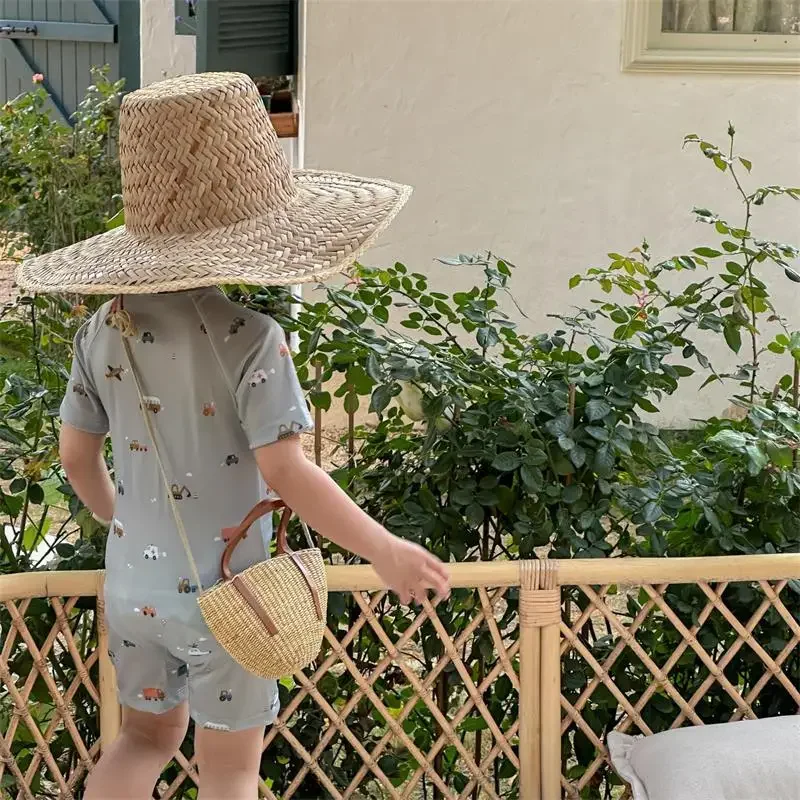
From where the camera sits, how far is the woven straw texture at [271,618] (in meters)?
1.77

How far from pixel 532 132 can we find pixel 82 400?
9.92 feet

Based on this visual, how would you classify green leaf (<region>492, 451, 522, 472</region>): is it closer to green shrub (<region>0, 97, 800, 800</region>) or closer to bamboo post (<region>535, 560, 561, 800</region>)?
green shrub (<region>0, 97, 800, 800</region>)

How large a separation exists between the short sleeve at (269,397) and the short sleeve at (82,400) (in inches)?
12.0

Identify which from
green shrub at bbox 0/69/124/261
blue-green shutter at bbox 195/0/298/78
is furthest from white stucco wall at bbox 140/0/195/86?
blue-green shutter at bbox 195/0/298/78

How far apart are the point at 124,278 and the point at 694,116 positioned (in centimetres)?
338

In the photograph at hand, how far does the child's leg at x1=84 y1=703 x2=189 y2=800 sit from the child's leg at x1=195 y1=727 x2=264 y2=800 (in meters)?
0.11

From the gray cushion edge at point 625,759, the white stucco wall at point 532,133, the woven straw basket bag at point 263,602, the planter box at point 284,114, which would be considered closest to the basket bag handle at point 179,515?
the woven straw basket bag at point 263,602

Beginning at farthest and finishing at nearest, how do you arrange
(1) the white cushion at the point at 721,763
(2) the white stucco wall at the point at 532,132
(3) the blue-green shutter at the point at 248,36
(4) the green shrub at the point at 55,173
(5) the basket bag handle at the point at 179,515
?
1. (4) the green shrub at the point at 55,173
2. (3) the blue-green shutter at the point at 248,36
3. (2) the white stucco wall at the point at 532,132
4. (1) the white cushion at the point at 721,763
5. (5) the basket bag handle at the point at 179,515

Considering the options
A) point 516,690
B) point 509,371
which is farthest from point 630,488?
point 516,690

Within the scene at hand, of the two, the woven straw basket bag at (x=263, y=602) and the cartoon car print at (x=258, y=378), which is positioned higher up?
the cartoon car print at (x=258, y=378)

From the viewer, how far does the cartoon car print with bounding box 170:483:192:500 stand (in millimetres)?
1856

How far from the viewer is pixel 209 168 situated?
1.80 m

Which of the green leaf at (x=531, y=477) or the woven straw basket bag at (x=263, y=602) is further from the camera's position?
the green leaf at (x=531, y=477)

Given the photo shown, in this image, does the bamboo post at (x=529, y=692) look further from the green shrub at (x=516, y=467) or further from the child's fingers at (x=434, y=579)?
the child's fingers at (x=434, y=579)
